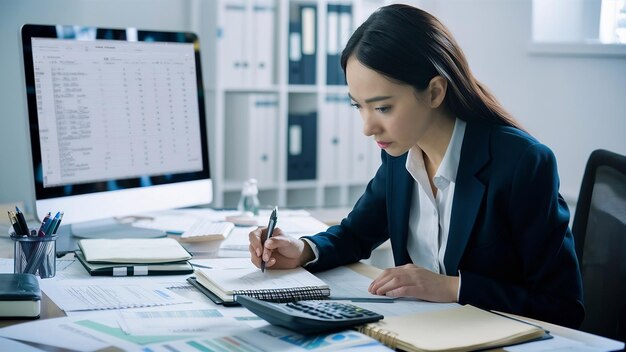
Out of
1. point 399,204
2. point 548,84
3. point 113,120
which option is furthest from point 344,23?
point 399,204

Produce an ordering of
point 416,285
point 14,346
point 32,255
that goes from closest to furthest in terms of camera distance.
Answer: point 14,346 < point 416,285 < point 32,255

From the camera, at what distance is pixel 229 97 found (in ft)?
11.7

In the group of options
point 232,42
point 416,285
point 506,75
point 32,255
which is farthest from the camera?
point 232,42

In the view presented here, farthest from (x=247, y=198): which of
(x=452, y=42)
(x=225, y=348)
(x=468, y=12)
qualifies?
(x=468, y=12)

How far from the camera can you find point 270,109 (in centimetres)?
358

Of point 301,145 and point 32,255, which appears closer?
point 32,255

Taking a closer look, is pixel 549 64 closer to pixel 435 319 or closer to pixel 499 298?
pixel 499 298

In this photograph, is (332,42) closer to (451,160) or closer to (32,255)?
(451,160)

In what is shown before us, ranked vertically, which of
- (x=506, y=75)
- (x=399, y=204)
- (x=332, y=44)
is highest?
(x=332, y=44)

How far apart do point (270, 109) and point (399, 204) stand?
196cm

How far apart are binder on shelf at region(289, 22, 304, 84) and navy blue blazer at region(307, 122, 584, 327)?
79.9 inches

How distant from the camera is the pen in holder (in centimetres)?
145

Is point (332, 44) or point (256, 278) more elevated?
point (332, 44)

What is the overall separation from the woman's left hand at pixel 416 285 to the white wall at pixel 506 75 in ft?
6.02
